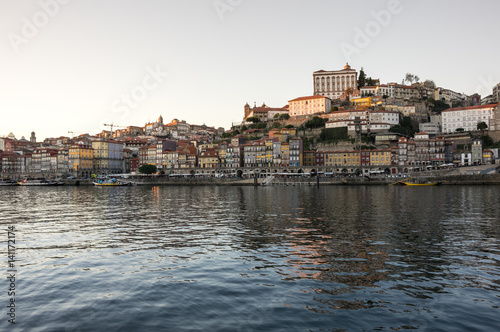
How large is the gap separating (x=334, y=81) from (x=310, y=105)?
990 inches

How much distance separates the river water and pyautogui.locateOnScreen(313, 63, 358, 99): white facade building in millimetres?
135964

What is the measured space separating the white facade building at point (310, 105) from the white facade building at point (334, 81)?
641 inches

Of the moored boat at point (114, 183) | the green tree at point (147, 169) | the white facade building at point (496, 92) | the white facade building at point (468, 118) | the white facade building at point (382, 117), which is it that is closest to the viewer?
the moored boat at point (114, 183)

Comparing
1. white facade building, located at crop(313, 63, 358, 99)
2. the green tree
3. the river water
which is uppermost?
white facade building, located at crop(313, 63, 358, 99)

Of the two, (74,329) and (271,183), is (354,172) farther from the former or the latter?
(74,329)

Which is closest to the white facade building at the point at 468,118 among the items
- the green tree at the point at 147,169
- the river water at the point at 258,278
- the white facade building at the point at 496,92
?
the white facade building at the point at 496,92

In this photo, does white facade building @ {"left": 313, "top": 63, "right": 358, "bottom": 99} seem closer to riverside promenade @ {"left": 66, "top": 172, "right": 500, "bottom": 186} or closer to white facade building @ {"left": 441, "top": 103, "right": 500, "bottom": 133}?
white facade building @ {"left": 441, "top": 103, "right": 500, "bottom": 133}

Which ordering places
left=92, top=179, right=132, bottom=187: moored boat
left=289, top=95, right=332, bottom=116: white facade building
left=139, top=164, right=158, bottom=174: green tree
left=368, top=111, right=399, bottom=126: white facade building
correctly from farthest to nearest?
left=289, top=95, right=332, bottom=116: white facade building → left=368, top=111, right=399, bottom=126: white facade building → left=139, top=164, right=158, bottom=174: green tree → left=92, top=179, right=132, bottom=187: moored boat

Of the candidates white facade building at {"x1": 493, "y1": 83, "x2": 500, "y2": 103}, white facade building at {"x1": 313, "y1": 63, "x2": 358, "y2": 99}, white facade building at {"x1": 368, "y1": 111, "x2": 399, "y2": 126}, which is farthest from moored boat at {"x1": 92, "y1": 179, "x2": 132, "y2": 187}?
white facade building at {"x1": 493, "y1": 83, "x2": 500, "y2": 103}

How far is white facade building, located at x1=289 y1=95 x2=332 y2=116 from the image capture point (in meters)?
133

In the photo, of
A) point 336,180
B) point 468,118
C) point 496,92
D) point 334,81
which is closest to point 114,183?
point 336,180

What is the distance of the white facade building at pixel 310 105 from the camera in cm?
13262

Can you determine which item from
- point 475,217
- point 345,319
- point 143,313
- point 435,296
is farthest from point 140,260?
point 475,217

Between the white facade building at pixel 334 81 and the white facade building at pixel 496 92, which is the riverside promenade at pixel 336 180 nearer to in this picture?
the white facade building at pixel 496 92
